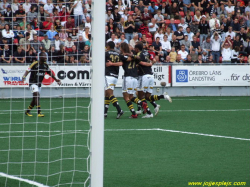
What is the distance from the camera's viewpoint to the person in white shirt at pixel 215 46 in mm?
25656

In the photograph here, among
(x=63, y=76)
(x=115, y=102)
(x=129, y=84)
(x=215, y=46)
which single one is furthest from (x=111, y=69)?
(x=215, y=46)

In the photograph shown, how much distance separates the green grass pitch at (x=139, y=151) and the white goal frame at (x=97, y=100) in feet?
3.95

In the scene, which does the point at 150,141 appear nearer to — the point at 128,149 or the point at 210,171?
the point at 128,149

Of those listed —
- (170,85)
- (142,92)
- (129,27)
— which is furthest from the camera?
(129,27)

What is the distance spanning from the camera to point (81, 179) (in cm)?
683

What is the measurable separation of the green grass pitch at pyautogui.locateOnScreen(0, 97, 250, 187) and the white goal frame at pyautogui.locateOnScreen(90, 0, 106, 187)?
47.4 inches

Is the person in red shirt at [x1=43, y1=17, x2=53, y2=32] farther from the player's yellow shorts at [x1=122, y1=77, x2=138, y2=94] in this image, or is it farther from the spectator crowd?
the spectator crowd

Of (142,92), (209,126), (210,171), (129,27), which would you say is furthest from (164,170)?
(129,27)

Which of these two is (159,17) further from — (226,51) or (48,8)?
(48,8)

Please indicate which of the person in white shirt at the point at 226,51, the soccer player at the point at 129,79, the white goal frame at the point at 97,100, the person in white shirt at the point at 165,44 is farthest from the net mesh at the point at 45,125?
the person in white shirt at the point at 226,51

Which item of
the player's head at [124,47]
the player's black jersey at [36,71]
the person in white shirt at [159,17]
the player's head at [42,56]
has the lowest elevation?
Result: the player's black jersey at [36,71]

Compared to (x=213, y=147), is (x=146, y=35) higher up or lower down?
higher up

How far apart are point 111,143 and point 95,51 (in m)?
4.70

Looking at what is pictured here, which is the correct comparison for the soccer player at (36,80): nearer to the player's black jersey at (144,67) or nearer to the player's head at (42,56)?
the player's head at (42,56)
